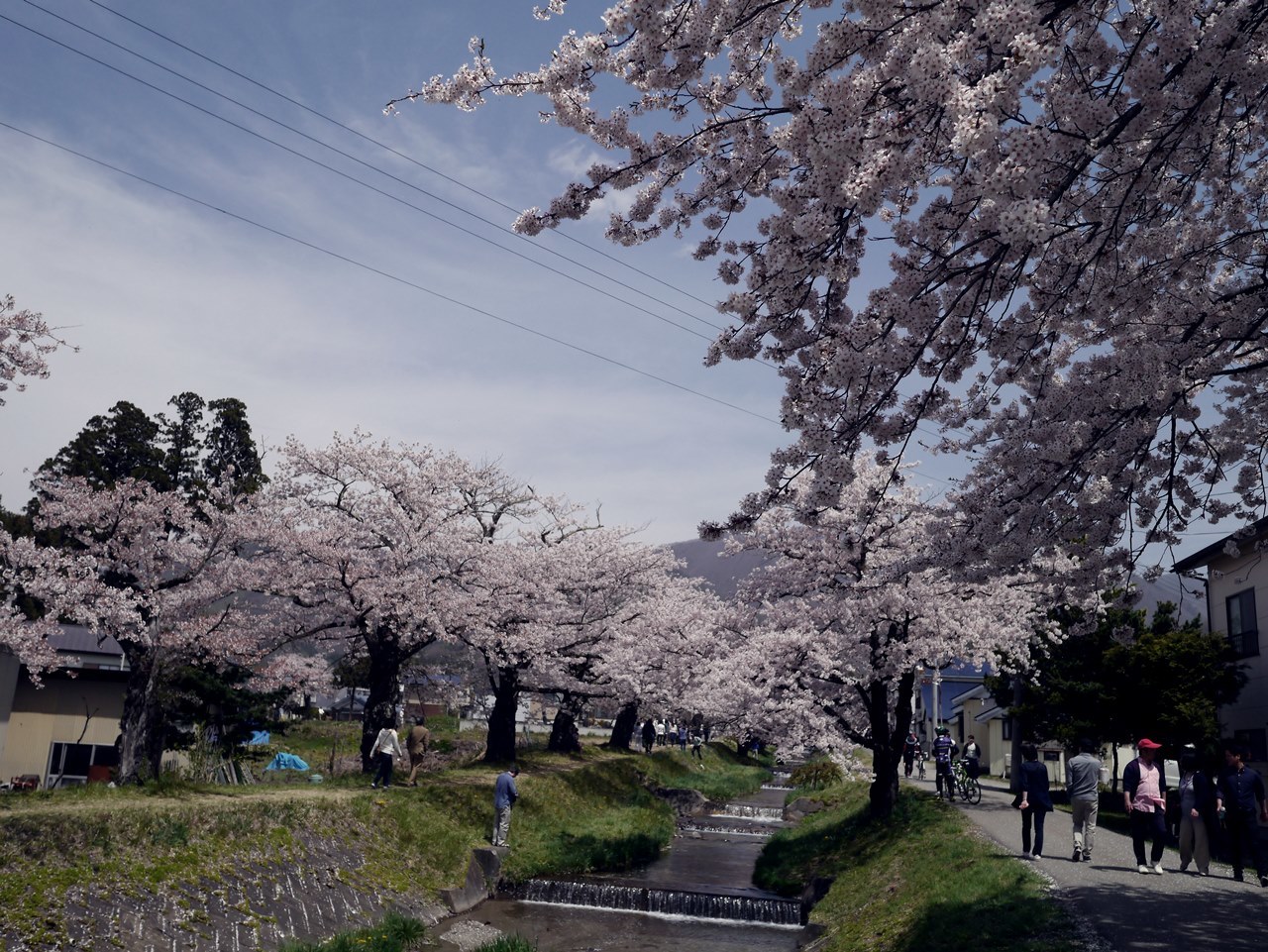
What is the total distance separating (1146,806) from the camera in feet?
43.3

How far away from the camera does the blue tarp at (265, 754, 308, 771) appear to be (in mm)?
26469

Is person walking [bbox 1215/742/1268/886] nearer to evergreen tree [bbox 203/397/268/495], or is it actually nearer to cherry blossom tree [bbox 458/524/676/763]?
cherry blossom tree [bbox 458/524/676/763]

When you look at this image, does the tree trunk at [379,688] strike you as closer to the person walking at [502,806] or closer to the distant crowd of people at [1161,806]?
the person walking at [502,806]

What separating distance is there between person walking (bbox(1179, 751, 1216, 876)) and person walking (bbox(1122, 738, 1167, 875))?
0.95ft

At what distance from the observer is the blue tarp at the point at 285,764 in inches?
1042

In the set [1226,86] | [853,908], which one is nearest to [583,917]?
[853,908]

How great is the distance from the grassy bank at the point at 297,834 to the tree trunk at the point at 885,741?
6416 mm

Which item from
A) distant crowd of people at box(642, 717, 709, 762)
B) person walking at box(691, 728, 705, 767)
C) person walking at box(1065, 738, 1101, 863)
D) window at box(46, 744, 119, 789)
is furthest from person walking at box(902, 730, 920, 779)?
window at box(46, 744, 119, 789)

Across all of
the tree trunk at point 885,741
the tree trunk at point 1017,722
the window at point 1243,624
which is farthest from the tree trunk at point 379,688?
the window at point 1243,624

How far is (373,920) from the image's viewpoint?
1501cm

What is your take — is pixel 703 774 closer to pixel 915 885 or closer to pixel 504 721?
pixel 504 721

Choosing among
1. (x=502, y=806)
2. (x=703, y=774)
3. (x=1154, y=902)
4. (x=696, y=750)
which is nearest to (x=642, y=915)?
(x=502, y=806)

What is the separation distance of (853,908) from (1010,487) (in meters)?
8.67

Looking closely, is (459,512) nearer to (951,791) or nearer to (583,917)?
(583,917)
